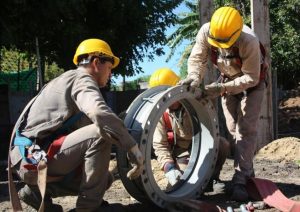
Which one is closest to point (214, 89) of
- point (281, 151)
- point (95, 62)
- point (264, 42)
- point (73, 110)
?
point (95, 62)

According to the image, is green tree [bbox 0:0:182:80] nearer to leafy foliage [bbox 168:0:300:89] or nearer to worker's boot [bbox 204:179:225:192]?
worker's boot [bbox 204:179:225:192]

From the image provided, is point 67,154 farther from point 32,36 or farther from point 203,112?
point 32,36

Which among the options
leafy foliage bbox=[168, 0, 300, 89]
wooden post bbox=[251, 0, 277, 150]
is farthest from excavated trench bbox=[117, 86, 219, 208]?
leafy foliage bbox=[168, 0, 300, 89]

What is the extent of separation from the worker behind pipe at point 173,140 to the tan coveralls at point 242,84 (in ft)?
0.75

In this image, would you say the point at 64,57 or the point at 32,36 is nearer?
the point at 32,36

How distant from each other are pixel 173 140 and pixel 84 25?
6.84 m

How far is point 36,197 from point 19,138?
554 mm

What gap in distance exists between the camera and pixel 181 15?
2622 centimetres

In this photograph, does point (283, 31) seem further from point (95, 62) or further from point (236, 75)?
point (95, 62)

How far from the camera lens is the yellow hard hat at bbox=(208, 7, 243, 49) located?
4.46 metres

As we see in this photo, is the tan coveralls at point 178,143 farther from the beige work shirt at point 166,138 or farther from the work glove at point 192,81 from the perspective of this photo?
the work glove at point 192,81

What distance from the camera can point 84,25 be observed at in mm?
11156

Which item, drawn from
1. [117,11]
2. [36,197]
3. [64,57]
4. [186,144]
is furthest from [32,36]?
[36,197]

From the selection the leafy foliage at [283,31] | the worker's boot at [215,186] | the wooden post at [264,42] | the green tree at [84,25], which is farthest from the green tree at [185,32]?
the worker's boot at [215,186]
